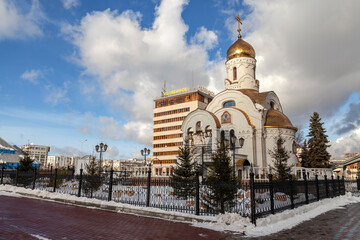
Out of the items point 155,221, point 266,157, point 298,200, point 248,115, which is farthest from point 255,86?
point 155,221

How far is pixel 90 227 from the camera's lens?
799 cm

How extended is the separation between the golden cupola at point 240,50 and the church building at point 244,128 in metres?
5.47

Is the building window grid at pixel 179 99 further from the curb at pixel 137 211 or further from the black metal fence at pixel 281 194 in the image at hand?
the curb at pixel 137 211

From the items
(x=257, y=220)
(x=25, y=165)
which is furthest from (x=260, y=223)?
(x=25, y=165)

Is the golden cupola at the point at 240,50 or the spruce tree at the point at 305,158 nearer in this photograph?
the golden cupola at the point at 240,50

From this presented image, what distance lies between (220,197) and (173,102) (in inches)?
2447

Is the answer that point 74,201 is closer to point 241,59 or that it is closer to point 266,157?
point 266,157

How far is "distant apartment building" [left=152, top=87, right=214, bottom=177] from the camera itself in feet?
222

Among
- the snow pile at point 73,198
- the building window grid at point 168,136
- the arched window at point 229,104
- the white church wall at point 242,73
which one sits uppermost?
the white church wall at point 242,73

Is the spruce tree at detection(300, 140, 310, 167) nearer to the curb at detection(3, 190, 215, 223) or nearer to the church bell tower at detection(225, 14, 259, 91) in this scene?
the church bell tower at detection(225, 14, 259, 91)

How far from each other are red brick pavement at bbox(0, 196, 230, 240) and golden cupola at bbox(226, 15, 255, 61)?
3058cm

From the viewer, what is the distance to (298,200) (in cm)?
1273

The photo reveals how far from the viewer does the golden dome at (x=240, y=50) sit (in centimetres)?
3600

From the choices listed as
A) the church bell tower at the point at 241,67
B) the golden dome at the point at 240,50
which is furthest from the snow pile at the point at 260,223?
the golden dome at the point at 240,50
